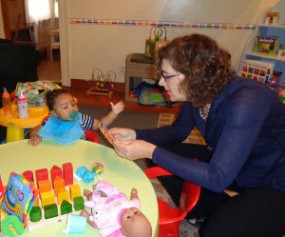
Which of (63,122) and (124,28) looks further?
(124,28)

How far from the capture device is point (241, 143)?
1051 mm

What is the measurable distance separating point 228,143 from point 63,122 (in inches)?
36.0

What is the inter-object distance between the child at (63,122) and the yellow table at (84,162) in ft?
0.15

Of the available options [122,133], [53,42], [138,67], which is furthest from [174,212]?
[53,42]

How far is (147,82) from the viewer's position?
12.7ft

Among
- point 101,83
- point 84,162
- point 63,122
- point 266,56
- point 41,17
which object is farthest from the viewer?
point 41,17

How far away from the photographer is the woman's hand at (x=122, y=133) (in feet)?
4.63

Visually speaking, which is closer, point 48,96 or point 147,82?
point 48,96

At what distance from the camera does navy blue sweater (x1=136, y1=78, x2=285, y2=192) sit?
1056mm

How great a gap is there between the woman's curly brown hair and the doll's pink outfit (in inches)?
20.6

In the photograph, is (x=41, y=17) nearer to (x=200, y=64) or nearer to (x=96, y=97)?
(x=96, y=97)

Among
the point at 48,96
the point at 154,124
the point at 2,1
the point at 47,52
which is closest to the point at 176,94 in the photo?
the point at 48,96

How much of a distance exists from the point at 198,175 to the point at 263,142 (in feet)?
1.21

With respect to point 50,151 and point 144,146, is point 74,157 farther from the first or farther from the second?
point 144,146
